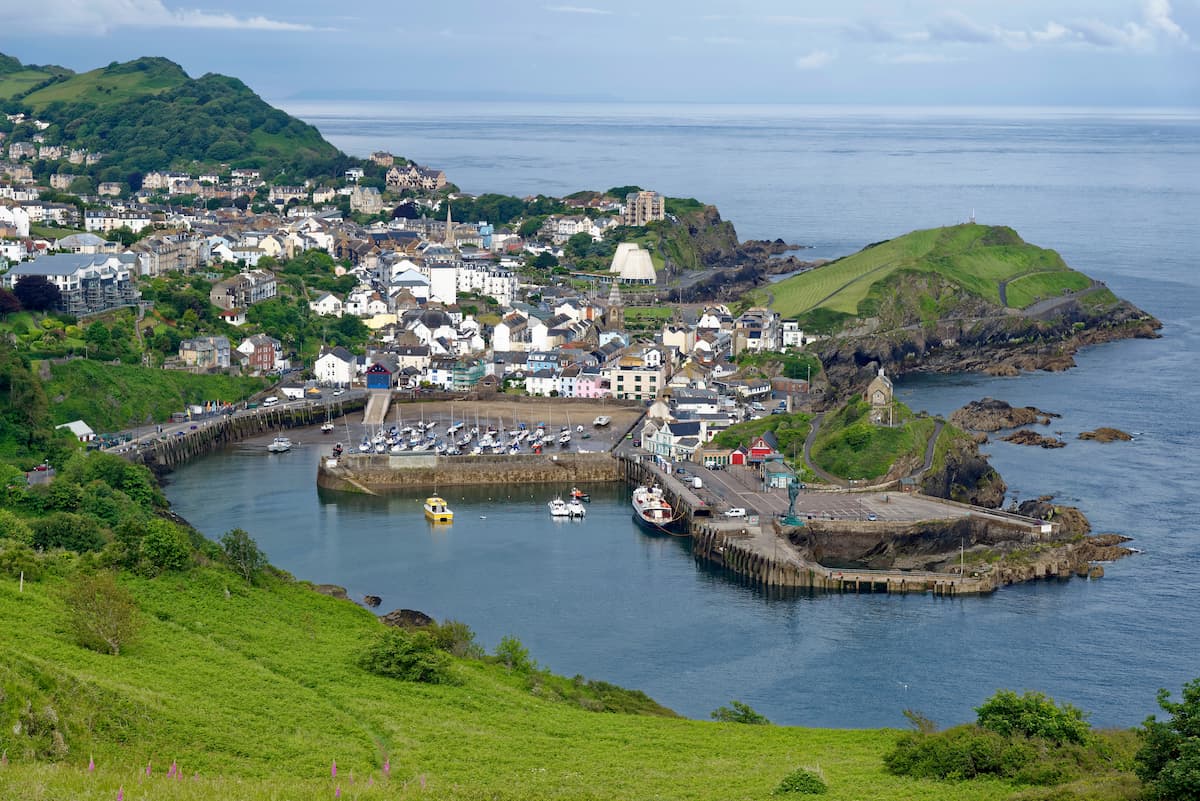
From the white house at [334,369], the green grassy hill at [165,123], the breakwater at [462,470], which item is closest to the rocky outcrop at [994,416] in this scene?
the breakwater at [462,470]

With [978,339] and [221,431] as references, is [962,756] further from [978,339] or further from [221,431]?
[978,339]

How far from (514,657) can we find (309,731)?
7.63 meters

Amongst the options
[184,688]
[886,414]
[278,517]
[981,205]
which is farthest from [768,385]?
[981,205]

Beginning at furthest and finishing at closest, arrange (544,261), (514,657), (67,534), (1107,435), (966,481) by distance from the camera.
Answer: (544,261) < (1107,435) < (966,481) < (67,534) < (514,657)

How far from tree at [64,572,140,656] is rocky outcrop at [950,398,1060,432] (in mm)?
32414

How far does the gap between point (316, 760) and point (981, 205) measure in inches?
4513

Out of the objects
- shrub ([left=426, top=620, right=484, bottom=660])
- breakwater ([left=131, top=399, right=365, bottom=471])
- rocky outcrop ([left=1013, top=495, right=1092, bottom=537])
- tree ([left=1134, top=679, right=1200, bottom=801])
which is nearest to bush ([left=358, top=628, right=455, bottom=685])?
shrub ([left=426, top=620, right=484, bottom=660])

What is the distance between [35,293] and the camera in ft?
174

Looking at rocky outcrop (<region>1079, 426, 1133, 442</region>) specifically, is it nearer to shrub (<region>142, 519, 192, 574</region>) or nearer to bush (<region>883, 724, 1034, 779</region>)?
bush (<region>883, 724, 1034, 779</region>)

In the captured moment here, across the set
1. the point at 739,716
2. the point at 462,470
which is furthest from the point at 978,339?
the point at 739,716

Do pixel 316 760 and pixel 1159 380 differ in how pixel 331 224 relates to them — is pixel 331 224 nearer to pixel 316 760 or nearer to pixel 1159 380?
pixel 1159 380

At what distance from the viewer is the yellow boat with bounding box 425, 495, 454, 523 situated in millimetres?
39125

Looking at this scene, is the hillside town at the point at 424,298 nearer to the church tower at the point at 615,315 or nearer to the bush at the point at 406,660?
the church tower at the point at 615,315

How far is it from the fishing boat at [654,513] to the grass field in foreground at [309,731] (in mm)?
13130
